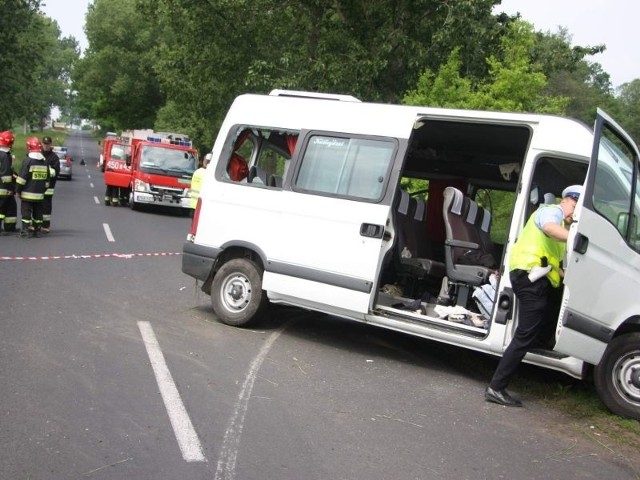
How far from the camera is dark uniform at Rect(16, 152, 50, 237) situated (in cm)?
1373

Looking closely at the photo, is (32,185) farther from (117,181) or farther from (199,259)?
(117,181)

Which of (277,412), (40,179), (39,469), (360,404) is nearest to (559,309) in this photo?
(360,404)

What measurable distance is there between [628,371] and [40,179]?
11.4m

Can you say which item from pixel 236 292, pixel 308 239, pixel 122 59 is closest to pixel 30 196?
pixel 236 292

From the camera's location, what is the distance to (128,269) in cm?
1105

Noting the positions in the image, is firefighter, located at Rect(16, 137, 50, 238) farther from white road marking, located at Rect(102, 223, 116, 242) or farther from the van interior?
the van interior

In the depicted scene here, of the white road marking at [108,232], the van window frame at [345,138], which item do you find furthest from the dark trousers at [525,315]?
the white road marking at [108,232]

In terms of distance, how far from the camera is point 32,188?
542 inches

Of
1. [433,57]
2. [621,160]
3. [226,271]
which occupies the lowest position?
[226,271]

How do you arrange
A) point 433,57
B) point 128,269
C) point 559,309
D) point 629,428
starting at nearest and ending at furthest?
point 629,428, point 559,309, point 128,269, point 433,57

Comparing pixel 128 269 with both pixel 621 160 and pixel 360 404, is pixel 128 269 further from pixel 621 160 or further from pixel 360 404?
pixel 621 160

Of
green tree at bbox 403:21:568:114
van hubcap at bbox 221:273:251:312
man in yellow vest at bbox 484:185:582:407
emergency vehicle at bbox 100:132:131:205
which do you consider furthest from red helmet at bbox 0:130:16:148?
man in yellow vest at bbox 484:185:582:407

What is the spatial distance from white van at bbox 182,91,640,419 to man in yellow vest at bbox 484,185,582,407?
7.3 inches

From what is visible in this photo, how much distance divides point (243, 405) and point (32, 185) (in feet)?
32.9
